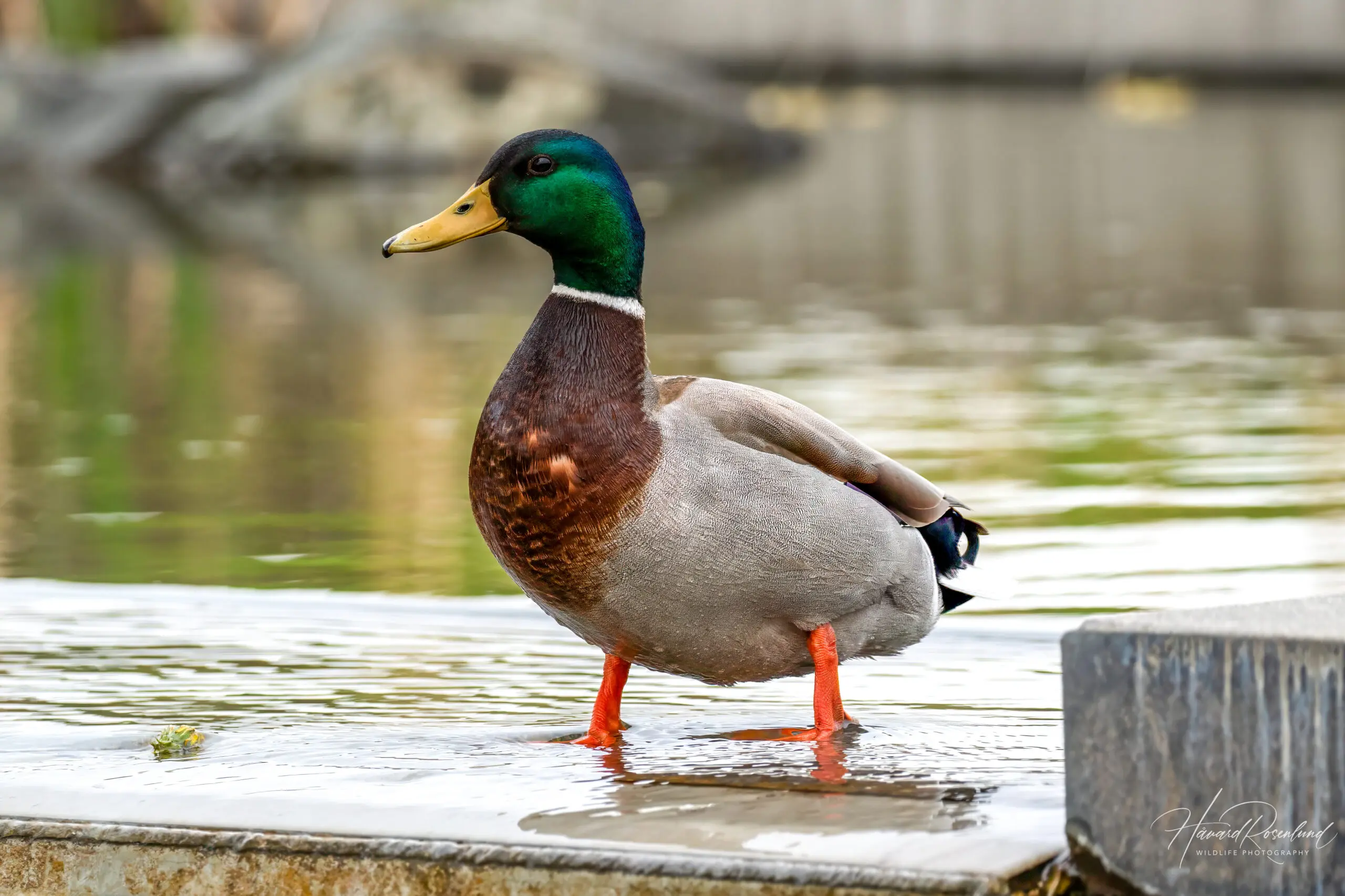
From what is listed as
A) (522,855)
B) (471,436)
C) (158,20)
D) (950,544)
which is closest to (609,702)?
(950,544)

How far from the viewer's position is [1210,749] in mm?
2758

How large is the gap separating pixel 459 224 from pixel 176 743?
3.08 ft

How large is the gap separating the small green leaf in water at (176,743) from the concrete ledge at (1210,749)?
149cm

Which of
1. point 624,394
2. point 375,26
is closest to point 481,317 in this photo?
point 624,394

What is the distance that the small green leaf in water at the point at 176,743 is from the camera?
3635 millimetres

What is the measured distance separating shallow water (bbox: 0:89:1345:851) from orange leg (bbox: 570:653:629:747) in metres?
0.07

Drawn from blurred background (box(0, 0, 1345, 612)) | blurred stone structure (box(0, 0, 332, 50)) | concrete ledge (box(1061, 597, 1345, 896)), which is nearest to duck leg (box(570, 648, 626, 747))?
concrete ledge (box(1061, 597, 1345, 896))

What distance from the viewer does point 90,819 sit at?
3090mm

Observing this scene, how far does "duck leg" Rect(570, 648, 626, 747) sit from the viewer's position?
3.80 metres

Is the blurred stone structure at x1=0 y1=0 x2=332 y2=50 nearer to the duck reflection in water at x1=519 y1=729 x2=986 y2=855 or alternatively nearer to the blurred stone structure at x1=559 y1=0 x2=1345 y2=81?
the blurred stone structure at x1=559 y1=0 x2=1345 y2=81

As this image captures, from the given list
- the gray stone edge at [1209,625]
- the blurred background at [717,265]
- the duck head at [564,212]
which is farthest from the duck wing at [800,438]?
the blurred background at [717,265]

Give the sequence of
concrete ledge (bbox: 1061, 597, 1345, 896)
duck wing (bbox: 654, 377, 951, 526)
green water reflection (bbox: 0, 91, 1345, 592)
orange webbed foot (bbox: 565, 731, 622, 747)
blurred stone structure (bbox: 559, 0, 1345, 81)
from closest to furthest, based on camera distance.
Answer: concrete ledge (bbox: 1061, 597, 1345, 896) → duck wing (bbox: 654, 377, 951, 526) → orange webbed foot (bbox: 565, 731, 622, 747) → green water reflection (bbox: 0, 91, 1345, 592) → blurred stone structure (bbox: 559, 0, 1345, 81)

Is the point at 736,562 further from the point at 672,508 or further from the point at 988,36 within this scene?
the point at 988,36

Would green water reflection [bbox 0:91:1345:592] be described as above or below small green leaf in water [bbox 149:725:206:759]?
above
